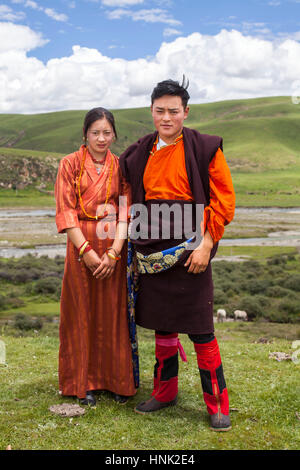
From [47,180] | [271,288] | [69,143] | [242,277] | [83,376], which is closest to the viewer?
[83,376]

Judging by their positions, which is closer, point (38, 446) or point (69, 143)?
point (38, 446)

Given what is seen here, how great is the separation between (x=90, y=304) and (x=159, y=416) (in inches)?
43.0

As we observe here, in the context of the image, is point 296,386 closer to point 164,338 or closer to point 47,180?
point 164,338

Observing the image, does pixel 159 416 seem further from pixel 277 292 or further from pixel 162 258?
pixel 277 292

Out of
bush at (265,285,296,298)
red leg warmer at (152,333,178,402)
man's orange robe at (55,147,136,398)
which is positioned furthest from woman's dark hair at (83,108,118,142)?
bush at (265,285,296,298)

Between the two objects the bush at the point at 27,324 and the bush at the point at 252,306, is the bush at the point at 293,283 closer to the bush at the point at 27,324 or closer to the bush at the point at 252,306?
the bush at the point at 252,306

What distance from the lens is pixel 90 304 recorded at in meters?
3.97

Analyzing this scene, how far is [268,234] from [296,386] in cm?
3156

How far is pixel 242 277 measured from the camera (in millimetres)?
20156

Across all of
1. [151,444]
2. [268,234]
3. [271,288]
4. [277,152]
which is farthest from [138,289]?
[277,152]

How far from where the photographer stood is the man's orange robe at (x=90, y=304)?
12.5ft

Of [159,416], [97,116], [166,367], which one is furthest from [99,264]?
[159,416]

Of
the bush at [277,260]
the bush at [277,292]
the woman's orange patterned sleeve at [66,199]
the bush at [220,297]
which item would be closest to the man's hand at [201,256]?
the woman's orange patterned sleeve at [66,199]

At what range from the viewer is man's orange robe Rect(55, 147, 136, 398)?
3797mm
